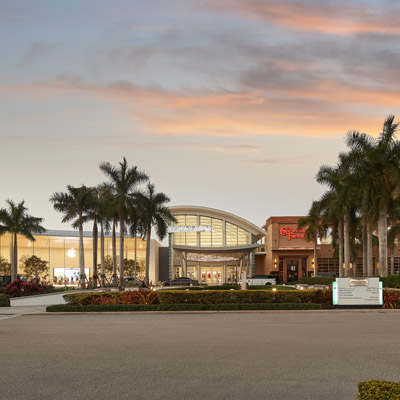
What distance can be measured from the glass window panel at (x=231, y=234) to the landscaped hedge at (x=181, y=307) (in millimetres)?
60766

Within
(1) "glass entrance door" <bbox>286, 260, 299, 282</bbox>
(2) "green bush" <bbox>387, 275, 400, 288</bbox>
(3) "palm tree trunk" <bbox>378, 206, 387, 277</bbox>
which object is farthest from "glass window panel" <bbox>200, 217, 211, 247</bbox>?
(2) "green bush" <bbox>387, 275, 400, 288</bbox>

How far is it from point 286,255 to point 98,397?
77.0m

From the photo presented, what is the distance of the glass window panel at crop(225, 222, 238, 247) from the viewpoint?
288ft

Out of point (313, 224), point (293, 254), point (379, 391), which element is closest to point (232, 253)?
point (293, 254)

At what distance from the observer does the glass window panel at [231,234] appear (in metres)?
87.7

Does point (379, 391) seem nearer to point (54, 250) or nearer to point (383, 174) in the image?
point (383, 174)

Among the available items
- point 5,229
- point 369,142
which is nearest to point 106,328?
point 369,142

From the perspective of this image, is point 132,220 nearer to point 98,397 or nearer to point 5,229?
point 5,229

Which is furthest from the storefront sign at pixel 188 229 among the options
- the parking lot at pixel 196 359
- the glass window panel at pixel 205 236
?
the parking lot at pixel 196 359

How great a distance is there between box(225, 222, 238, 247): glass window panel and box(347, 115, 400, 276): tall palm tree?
43430 millimetres

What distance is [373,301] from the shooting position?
2709 centimetres

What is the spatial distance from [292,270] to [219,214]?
13.1 m

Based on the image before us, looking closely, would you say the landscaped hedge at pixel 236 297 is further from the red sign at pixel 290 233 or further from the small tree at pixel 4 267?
the small tree at pixel 4 267

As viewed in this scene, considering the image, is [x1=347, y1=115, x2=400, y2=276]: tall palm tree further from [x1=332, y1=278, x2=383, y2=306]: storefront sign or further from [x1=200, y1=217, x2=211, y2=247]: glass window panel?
[x1=200, y1=217, x2=211, y2=247]: glass window panel
